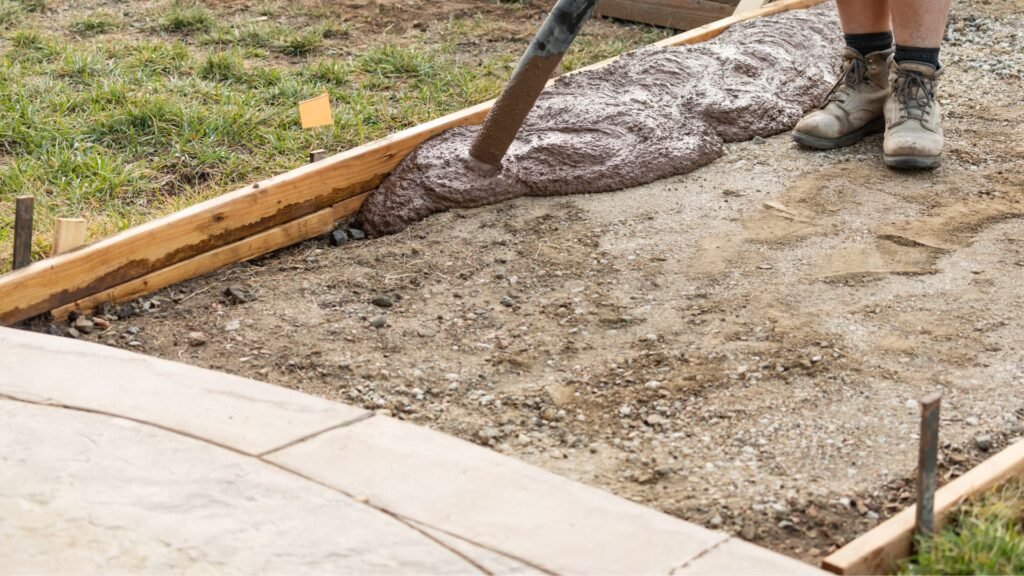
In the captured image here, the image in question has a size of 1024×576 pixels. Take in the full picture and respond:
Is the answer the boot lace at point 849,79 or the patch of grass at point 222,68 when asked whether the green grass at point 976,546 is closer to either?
the boot lace at point 849,79

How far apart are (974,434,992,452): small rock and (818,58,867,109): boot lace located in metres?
1.79

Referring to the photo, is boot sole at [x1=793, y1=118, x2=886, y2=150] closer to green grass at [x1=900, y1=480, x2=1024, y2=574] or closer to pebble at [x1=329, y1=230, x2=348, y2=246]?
pebble at [x1=329, y1=230, x2=348, y2=246]

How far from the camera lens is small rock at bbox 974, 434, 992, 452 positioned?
7.01ft

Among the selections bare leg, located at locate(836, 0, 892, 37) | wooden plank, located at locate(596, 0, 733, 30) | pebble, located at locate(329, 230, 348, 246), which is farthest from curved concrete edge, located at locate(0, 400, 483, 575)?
wooden plank, located at locate(596, 0, 733, 30)

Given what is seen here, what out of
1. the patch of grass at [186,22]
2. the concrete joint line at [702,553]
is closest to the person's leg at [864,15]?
the concrete joint line at [702,553]

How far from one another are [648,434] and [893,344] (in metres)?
0.63

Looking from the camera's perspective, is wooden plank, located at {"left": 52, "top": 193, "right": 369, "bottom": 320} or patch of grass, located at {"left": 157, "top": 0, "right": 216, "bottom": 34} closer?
wooden plank, located at {"left": 52, "top": 193, "right": 369, "bottom": 320}

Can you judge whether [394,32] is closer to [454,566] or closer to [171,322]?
[171,322]

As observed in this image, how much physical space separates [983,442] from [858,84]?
1860mm

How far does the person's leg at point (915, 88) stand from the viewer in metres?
3.42

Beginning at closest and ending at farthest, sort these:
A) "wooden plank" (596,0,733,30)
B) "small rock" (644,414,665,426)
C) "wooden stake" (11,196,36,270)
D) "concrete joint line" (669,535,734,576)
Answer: "concrete joint line" (669,535,734,576) < "small rock" (644,414,665,426) < "wooden stake" (11,196,36,270) < "wooden plank" (596,0,733,30)

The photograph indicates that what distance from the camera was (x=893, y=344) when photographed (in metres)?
2.49

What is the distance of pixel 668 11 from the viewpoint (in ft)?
17.9

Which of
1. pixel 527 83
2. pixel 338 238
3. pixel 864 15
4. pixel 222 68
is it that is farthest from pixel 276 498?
pixel 222 68
